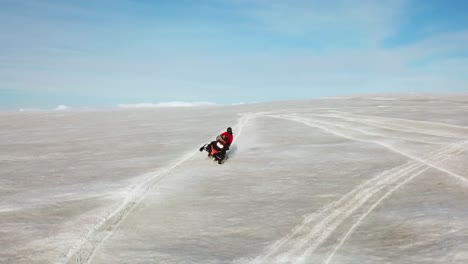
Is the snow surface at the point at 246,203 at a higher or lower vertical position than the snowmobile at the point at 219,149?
lower

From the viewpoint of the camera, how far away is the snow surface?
24.5ft

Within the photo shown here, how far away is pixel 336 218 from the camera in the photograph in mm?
8914

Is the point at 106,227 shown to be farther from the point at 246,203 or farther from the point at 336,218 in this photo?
the point at 336,218

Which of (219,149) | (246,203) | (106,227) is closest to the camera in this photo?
(106,227)

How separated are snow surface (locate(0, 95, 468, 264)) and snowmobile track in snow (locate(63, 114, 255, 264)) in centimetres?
3

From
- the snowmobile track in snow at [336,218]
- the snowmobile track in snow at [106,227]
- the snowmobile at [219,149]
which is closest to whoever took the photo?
the snowmobile track in snow at [336,218]

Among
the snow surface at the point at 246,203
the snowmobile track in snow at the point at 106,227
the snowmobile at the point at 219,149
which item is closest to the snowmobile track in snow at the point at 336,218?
the snow surface at the point at 246,203

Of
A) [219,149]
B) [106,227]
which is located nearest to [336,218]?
[106,227]

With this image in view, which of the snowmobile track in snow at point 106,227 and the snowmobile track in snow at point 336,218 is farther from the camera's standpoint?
the snowmobile track in snow at point 106,227

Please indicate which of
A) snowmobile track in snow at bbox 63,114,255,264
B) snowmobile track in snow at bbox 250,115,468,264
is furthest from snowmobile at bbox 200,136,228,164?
snowmobile track in snow at bbox 250,115,468,264

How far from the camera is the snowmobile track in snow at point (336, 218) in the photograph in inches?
285

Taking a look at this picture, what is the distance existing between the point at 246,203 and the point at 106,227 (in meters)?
3.36

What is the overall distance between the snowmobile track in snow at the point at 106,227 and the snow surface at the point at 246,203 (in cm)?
3

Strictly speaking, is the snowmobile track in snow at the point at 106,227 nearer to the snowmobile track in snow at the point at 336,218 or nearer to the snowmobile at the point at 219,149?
the snowmobile at the point at 219,149
